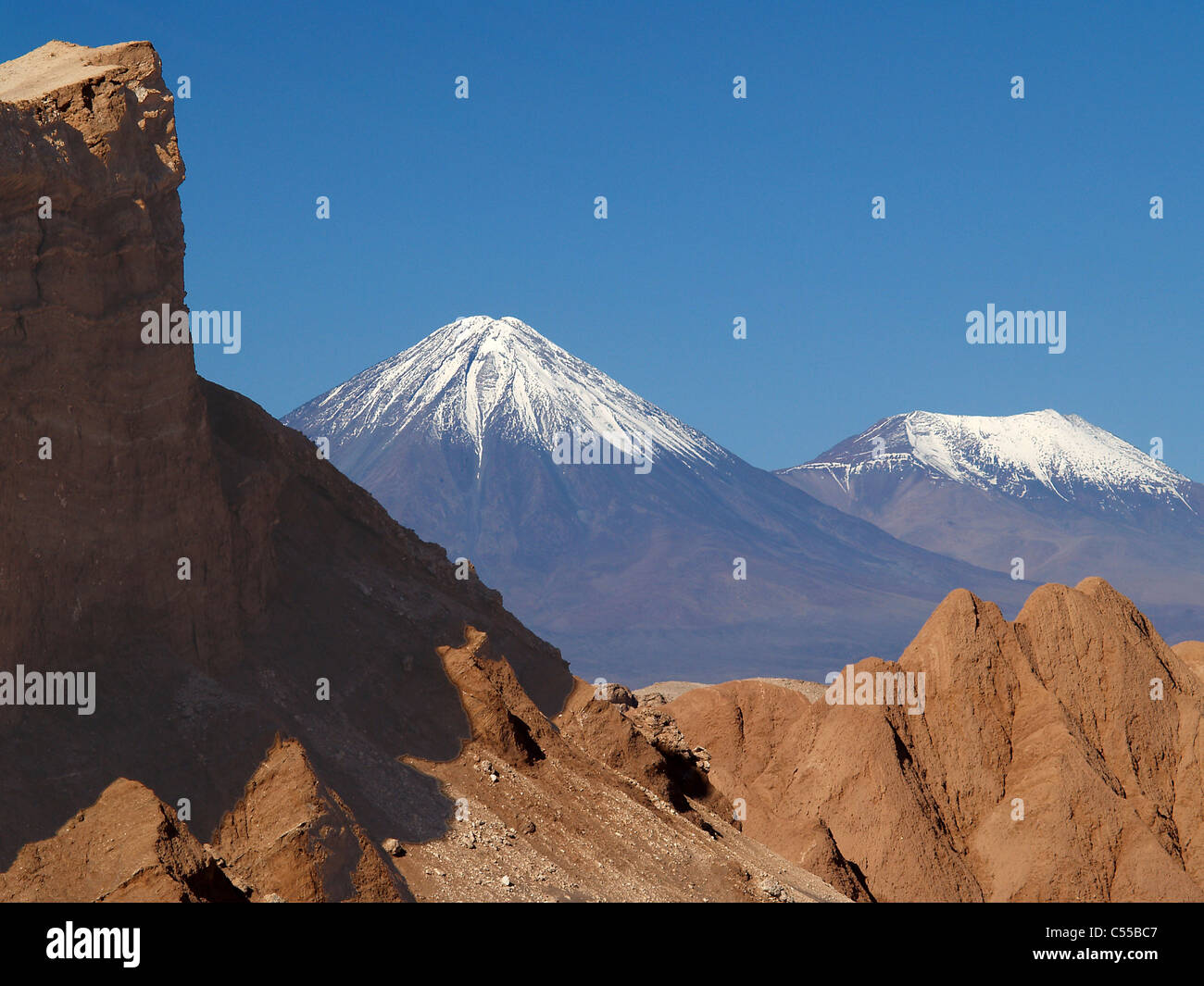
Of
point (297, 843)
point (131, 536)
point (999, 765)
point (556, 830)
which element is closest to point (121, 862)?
point (297, 843)

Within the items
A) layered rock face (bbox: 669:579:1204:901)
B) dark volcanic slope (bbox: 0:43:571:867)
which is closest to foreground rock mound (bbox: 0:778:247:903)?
dark volcanic slope (bbox: 0:43:571:867)

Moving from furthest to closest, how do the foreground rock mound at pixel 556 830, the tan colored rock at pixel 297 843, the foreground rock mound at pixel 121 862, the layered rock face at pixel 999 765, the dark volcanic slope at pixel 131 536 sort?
the layered rock face at pixel 999 765
the foreground rock mound at pixel 556 830
the dark volcanic slope at pixel 131 536
the tan colored rock at pixel 297 843
the foreground rock mound at pixel 121 862

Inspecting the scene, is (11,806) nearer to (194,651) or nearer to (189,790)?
(189,790)

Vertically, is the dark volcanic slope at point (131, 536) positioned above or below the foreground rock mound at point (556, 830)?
above

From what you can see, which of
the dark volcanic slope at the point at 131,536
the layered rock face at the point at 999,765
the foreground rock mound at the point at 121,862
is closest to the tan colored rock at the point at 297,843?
the dark volcanic slope at the point at 131,536

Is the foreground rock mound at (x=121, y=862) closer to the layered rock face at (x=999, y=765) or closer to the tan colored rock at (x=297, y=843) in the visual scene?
the tan colored rock at (x=297, y=843)

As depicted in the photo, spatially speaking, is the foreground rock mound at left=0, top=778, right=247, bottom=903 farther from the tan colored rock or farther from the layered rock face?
the layered rock face

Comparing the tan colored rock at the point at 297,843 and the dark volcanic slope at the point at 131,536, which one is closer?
the tan colored rock at the point at 297,843

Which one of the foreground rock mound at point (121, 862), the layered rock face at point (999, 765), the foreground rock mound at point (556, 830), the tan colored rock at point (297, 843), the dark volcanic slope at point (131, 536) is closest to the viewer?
the foreground rock mound at point (121, 862)
